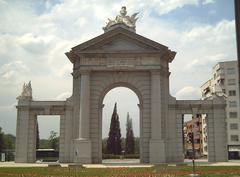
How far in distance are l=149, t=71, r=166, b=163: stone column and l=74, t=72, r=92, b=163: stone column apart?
308 inches

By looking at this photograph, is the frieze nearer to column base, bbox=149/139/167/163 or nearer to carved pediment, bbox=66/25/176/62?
carved pediment, bbox=66/25/176/62

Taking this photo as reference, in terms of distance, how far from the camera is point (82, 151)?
4862cm

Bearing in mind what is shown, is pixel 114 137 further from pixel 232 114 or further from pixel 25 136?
pixel 25 136

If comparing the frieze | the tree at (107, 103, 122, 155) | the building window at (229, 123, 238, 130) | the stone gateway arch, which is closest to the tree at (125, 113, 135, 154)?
the tree at (107, 103, 122, 155)

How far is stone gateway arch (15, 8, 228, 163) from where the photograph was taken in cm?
4950

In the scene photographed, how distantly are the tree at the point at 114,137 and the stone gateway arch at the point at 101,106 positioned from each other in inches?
1216

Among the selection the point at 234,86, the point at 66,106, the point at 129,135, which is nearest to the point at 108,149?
the point at 129,135

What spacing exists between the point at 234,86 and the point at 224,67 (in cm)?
564

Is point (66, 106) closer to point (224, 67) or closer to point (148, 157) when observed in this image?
point (148, 157)

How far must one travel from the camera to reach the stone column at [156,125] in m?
47.8

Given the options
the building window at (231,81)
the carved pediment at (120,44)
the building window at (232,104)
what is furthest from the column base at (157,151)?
the building window at (231,81)

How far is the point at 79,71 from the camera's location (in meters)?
51.1

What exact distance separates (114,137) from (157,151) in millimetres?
35743

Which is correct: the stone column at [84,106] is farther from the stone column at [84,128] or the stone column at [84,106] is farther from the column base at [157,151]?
the column base at [157,151]
